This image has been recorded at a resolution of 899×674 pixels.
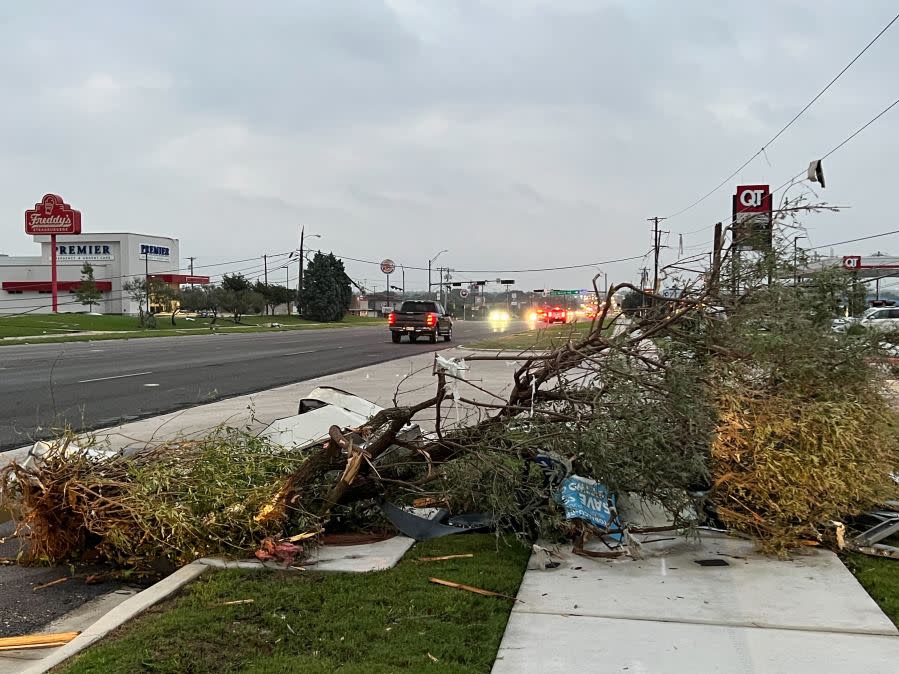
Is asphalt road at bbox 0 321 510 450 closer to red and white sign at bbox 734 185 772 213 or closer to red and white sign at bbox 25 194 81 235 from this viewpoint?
red and white sign at bbox 734 185 772 213

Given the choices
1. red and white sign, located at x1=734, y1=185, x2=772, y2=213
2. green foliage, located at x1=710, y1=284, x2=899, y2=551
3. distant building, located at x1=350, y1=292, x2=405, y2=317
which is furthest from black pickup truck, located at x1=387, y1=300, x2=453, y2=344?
distant building, located at x1=350, y1=292, x2=405, y2=317

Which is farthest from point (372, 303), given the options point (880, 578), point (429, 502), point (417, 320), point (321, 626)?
point (321, 626)

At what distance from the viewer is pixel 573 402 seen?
5.46m

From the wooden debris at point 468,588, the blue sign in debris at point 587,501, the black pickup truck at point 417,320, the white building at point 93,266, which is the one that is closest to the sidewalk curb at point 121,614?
the wooden debris at point 468,588

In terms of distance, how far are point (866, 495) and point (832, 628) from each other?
146 cm

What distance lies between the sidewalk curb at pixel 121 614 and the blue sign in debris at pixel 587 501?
2320mm

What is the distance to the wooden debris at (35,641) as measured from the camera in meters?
3.94

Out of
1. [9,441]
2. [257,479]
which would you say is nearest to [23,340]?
[9,441]

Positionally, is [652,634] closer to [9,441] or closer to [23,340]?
[9,441]

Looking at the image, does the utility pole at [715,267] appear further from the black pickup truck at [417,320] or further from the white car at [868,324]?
the black pickup truck at [417,320]

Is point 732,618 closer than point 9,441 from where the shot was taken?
Yes

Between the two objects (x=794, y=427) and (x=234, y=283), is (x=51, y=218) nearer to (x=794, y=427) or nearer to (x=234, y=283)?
(x=234, y=283)

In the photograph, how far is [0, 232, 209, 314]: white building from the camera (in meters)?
82.1

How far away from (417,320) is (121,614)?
2980 centimetres
